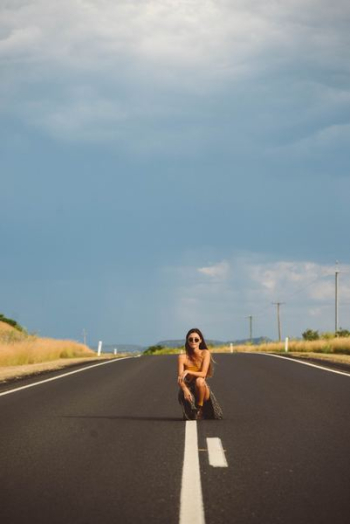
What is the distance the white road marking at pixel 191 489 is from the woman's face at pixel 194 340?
1.48 m

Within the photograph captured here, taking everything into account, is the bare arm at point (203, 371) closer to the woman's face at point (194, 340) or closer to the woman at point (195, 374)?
the woman at point (195, 374)

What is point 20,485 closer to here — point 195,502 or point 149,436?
point 195,502

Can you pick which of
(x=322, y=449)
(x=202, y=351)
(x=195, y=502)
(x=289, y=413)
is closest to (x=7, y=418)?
(x=202, y=351)

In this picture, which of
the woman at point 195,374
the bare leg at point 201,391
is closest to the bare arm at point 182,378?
the woman at point 195,374

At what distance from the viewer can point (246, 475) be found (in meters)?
6.48

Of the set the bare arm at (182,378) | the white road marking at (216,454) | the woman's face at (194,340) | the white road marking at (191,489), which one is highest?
the woman's face at (194,340)

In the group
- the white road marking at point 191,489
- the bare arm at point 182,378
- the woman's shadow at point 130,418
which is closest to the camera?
the white road marking at point 191,489

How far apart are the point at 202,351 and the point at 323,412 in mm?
2310

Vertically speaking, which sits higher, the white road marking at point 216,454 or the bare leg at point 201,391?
the bare leg at point 201,391

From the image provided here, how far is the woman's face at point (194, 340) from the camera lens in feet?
31.7

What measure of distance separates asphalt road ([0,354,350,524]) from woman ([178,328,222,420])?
Result: 27 centimetres

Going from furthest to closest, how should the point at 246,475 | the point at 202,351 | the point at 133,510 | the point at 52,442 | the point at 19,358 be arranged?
the point at 19,358, the point at 202,351, the point at 52,442, the point at 246,475, the point at 133,510

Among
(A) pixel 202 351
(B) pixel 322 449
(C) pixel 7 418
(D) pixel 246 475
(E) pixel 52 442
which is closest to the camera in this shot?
(D) pixel 246 475

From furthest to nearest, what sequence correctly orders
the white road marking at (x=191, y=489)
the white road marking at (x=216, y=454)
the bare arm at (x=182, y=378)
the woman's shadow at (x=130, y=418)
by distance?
the woman's shadow at (x=130, y=418)
the bare arm at (x=182, y=378)
the white road marking at (x=216, y=454)
the white road marking at (x=191, y=489)
